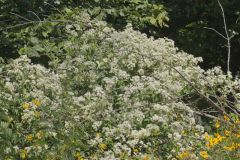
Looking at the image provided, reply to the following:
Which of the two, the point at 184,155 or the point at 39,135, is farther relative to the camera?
the point at 184,155

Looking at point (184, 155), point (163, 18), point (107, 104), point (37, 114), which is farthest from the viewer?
point (163, 18)

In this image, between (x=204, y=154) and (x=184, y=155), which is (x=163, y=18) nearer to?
(x=204, y=154)

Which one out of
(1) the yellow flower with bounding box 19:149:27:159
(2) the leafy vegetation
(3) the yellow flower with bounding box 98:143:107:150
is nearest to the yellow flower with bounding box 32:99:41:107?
(2) the leafy vegetation

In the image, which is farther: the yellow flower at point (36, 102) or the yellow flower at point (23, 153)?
the yellow flower at point (36, 102)

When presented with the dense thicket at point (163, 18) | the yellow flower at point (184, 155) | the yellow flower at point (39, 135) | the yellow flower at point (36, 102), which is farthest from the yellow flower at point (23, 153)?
the dense thicket at point (163, 18)

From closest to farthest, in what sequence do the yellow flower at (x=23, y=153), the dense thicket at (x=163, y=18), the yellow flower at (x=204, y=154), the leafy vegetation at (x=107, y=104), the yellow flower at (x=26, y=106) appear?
the yellow flower at (x=23, y=153) → the leafy vegetation at (x=107, y=104) → the yellow flower at (x=26, y=106) → the yellow flower at (x=204, y=154) → the dense thicket at (x=163, y=18)

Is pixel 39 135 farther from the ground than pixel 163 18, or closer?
closer

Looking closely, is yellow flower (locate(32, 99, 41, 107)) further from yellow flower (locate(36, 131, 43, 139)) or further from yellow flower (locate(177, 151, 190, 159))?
yellow flower (locate(177, 151, 190, 159))

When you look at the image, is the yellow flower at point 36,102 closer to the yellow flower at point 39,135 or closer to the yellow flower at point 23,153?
the yellow flower at point 39,135

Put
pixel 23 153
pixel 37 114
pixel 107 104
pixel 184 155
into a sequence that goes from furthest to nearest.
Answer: pixel 107 104
pixel 184 155
pixel 37 114
pixel 23 153

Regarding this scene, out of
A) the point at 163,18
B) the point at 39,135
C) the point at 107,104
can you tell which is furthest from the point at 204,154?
the point at 163,18

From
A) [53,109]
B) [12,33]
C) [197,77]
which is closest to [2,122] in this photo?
[53,109]

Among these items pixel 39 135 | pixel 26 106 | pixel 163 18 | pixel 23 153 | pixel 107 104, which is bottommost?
pixel 23 153

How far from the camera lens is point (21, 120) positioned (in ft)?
12.7
